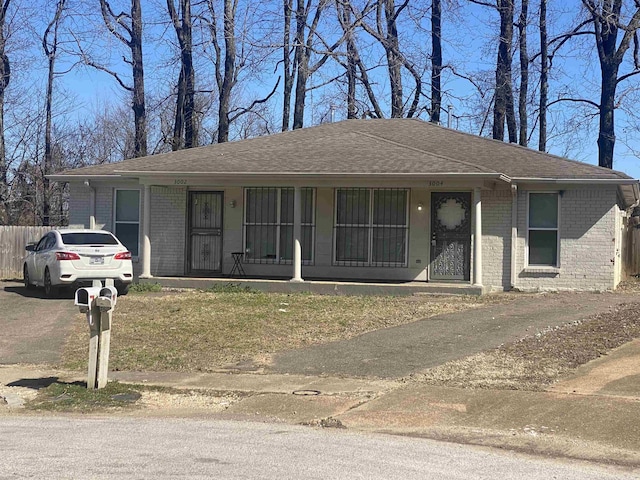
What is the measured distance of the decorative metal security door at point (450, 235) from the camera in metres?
19.8

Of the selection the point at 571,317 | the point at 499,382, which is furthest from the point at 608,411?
the point at 571,317

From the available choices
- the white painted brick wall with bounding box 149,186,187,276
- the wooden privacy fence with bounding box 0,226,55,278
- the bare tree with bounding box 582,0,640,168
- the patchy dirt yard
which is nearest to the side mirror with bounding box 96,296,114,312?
the patchy dirt yard

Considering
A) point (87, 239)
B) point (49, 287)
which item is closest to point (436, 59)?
point (87, 239)

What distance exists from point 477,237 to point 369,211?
3.00 metres

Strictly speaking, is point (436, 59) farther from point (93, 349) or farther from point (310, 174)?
point (93, 349)

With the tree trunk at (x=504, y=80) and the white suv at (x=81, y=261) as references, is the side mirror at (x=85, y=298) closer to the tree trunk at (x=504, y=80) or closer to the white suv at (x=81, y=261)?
the white suv at (x=81, y=261)

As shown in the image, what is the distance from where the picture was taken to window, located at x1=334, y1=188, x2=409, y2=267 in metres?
20.2

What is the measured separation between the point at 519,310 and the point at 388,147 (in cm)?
641

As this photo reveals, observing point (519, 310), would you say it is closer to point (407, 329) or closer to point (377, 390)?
point (407, 329)

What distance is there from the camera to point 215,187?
69.9 feet

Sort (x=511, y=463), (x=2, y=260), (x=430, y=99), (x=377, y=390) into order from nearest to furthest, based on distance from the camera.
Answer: (x=511, y=463) → (x=377, y=390) → (x=2, y=260) → (x=430, y=99)

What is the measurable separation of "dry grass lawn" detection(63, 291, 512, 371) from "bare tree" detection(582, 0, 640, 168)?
16.1 metres

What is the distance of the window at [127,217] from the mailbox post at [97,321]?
477 inches

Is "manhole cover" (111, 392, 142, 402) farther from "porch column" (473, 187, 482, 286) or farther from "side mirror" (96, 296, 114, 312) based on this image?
"porch column" (473, 187, 482, 286)
